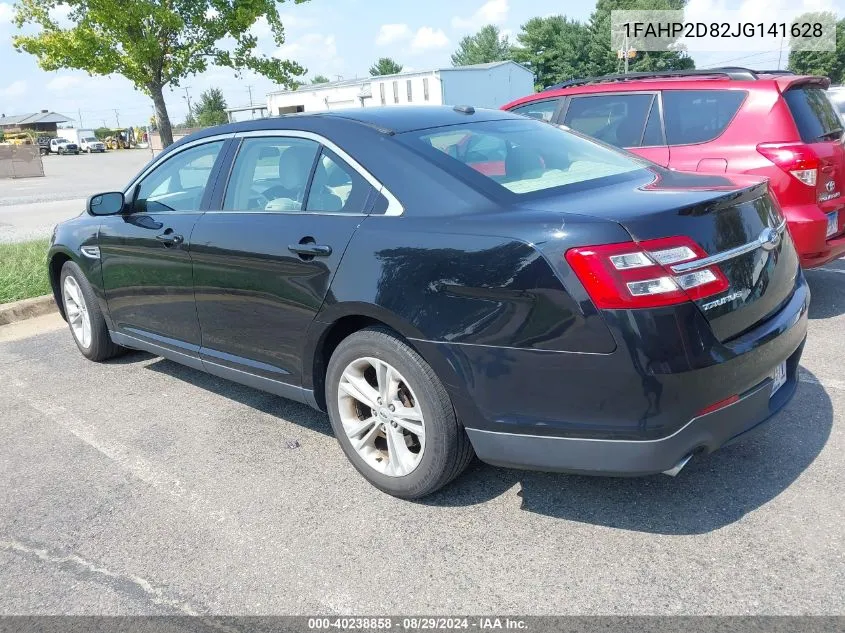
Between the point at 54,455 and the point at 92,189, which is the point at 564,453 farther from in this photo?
the point at 92,189

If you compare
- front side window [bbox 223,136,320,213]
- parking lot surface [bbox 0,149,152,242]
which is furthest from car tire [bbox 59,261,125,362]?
parking lot surface [bbox 0,149,152,242]

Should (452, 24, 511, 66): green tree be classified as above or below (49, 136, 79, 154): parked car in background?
above

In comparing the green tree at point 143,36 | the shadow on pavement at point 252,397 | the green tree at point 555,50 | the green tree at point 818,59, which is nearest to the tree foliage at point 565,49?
the green tree at point 555,50

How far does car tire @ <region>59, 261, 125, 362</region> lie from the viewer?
520cm

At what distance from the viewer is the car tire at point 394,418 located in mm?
2918

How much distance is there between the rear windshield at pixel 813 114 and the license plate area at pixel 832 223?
54 cm

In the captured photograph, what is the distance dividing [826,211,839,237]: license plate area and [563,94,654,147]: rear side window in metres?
1.54

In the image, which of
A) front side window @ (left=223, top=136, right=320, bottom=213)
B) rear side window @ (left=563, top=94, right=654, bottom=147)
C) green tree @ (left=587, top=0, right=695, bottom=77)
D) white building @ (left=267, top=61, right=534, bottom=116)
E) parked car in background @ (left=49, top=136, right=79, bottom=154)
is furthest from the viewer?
green tree @ (left=587, top=0, right=695, bottom=77)

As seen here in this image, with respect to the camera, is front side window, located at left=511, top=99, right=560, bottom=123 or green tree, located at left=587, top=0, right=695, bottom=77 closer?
front side window, located at left=511, top=99, right=560, bottom=123

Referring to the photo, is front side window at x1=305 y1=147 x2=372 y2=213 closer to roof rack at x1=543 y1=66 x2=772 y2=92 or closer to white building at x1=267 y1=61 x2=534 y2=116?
roof rack at x1=543 y1=66 x2=772 y2=92

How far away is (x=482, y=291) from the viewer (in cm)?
268

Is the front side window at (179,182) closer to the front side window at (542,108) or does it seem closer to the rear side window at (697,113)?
the front side window at (542,108)

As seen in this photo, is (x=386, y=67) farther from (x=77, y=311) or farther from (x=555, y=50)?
(x=77, y=311)

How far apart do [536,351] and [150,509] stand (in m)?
1.87
